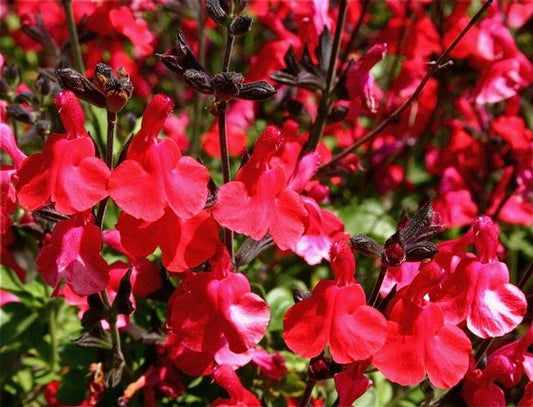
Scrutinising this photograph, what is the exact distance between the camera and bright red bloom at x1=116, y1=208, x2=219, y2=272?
3.12 feet

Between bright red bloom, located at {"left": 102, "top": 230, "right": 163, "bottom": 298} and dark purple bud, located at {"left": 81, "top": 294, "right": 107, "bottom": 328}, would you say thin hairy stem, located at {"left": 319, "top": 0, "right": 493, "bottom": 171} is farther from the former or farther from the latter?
dark purple bud, located at {"left": 81, "top": 294, "right": 107, "bottom": 328}

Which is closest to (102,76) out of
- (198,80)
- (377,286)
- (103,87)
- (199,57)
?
(103,87)

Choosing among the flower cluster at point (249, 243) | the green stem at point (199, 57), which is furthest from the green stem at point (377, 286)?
the green stem at point (199, 57)

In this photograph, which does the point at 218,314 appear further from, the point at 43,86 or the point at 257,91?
the point at 43,86

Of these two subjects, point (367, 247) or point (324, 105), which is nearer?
point (367, 247)

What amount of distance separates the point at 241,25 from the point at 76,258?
0.37 meters

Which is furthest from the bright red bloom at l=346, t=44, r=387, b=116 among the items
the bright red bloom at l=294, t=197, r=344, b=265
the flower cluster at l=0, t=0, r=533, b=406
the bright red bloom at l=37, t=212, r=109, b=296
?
the bright red bloom at l=37, t=212, r=109, b=296

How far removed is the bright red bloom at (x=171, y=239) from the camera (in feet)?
3.12

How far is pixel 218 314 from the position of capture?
1007 mm

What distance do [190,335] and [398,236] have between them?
1.02ft

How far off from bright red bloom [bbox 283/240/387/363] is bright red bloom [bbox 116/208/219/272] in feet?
0.48

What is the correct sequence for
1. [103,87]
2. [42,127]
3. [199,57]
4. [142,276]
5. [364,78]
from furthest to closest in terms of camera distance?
[199,57] → [364,78] → [42,127] → [142,276] → [103,87]

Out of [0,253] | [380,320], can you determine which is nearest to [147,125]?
[380,320]

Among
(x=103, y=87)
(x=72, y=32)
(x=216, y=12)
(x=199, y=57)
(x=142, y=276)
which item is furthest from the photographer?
(x=199, y=57)
